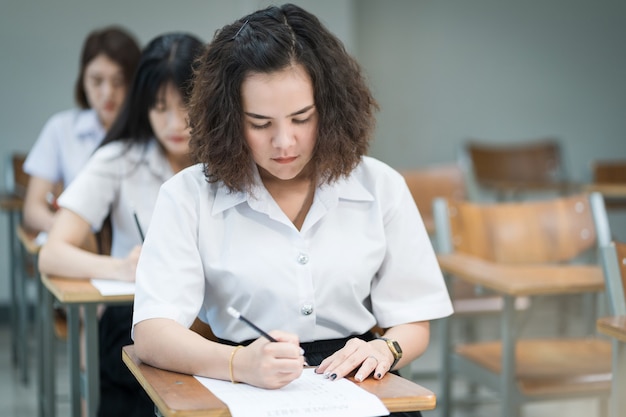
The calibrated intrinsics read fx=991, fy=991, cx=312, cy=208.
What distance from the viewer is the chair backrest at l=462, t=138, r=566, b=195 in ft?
20.6

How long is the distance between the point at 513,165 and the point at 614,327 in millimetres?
4505

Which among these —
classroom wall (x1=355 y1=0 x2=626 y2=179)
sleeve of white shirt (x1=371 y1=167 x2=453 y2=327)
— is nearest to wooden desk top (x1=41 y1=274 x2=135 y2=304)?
sleeve of white shirt (x1=371 y1=167 x2=453 y2=327)

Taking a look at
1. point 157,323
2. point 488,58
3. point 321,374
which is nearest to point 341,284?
point 321,374

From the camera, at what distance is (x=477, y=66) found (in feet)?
21.7

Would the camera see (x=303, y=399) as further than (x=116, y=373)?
No

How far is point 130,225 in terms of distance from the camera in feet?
9.36

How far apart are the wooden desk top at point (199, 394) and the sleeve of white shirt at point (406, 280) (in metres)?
0.25

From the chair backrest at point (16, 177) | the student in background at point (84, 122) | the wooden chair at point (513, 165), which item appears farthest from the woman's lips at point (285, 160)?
the wooden chair at point (513, 165)

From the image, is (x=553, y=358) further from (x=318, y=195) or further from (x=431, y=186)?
(x=431, y=186)

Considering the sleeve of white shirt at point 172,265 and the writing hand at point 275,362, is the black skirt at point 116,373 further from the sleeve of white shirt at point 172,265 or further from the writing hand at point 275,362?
the writing hand at point 275,362

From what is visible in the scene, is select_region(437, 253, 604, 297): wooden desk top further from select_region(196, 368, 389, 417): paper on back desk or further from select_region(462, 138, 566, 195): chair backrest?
select_region(462, 138, 566, 195): chair backrest

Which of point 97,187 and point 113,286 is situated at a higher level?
point 97,187

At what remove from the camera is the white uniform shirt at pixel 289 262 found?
1.79 meters

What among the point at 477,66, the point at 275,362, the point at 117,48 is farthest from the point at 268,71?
the point at 477,66
